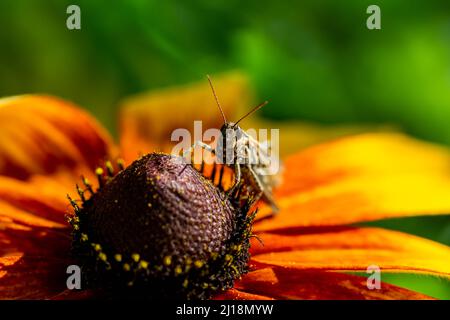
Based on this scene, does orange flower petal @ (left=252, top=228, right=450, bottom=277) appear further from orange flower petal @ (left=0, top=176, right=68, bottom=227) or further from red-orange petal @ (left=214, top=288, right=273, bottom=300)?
orange flower petal @ (left=0, top=176, right=68, bottom=227)

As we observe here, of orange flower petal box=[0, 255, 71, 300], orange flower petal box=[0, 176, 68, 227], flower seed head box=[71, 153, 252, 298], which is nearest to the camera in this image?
flower seed head box=[71, 153, 252, 298]

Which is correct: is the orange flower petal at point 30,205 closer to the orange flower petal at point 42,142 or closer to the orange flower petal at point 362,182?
the orange flower petal at point 42,142

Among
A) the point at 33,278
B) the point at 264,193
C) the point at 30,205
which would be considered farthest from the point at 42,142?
the point at 264,193

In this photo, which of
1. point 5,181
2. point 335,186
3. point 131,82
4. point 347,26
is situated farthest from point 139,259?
point 347,26

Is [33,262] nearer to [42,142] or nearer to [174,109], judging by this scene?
[42,142]

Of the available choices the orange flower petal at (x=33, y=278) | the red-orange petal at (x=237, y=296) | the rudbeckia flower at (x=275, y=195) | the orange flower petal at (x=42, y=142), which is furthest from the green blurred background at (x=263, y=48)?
the red-orange petal at (x=237, y=296)

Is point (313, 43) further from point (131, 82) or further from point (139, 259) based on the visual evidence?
point (139, 259)

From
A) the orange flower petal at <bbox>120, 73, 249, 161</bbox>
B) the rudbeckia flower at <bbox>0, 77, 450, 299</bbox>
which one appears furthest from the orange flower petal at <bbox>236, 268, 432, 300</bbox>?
the orange flower petal at <bbox>120, 73, 249, 161</bbox>

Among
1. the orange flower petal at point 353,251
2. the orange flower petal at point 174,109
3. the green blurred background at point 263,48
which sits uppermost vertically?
the green blurred background at point 263,48
